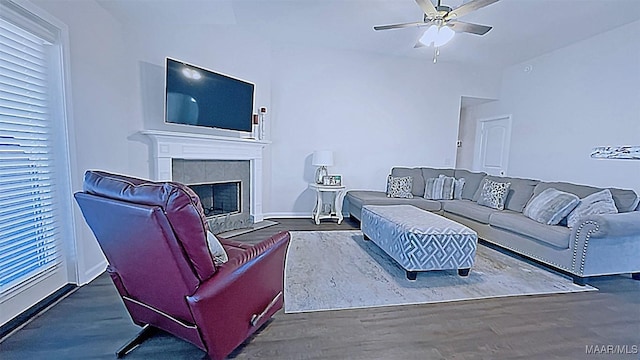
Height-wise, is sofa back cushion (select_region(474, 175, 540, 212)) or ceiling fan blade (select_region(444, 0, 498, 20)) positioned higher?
ceiling fan blade (select_region(444, 0, 498, 20))

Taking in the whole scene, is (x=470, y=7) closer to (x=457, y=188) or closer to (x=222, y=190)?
(x=457, y=188)

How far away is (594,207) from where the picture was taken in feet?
10.5

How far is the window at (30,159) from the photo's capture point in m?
2.06

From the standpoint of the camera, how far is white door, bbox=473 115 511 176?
6.14m

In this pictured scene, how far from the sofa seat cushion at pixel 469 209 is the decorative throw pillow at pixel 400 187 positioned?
0.59 m

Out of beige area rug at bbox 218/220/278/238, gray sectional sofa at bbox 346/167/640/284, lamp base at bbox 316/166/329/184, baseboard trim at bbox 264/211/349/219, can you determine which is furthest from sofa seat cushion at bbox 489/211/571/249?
beige area rug at bbox 218/220/278/238

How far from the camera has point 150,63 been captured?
3.72m

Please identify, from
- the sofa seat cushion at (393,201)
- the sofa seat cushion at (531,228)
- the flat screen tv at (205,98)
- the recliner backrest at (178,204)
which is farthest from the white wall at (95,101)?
the sofa seat cushion at (531,228)

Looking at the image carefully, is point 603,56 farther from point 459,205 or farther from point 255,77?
point 255,77

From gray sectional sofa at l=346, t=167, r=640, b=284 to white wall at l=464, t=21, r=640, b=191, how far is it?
1.07 meters

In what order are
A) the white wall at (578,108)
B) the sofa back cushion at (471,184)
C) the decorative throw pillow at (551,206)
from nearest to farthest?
the decorative throw pillow at (551,206), the white wall at (578,108), the sofa back cushion at (471,184)

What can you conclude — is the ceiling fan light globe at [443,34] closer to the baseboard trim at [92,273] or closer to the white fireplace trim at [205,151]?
the white fireplace trim at [205,151]

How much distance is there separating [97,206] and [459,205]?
14.7 feet

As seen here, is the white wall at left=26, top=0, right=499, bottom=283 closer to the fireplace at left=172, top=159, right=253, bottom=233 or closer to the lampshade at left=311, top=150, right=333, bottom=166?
the lampshade at left=311, top=150, right=333, bottom=166
